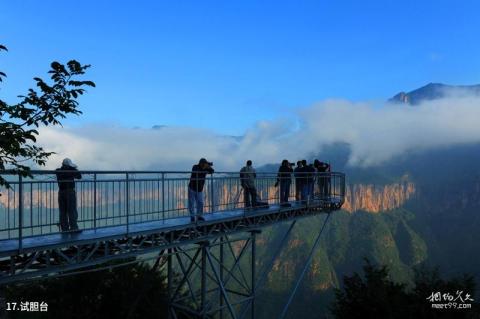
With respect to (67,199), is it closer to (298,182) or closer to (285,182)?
(285,182)

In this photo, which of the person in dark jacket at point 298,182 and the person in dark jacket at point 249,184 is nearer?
the person in dark jacket at point 249,184

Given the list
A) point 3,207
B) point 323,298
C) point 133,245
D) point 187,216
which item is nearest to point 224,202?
point 187,216

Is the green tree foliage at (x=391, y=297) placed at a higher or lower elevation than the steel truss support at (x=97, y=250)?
lower

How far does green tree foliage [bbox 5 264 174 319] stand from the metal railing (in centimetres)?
932

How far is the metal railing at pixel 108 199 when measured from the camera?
30.0ft

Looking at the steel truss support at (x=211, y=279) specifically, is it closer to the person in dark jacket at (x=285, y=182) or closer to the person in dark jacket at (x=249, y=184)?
the person in dark jacket at (x=249, y=184)

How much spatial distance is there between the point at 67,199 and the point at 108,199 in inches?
50.4

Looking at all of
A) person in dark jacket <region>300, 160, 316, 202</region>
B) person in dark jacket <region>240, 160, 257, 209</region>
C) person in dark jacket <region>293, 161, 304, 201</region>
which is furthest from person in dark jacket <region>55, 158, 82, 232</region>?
person in dark jacket <region>300, 160, 316, 202</region>

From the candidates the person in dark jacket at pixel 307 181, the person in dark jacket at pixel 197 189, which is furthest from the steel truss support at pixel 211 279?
the person in dark jacket at pixel 307 181

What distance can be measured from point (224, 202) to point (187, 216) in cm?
269

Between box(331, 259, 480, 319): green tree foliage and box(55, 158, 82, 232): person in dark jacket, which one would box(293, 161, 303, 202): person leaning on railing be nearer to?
box(331, 259, 480, 319): green tree foliage

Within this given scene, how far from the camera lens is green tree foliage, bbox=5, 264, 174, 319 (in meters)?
22.5

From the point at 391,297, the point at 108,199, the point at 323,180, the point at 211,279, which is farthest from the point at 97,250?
the point at 391,297

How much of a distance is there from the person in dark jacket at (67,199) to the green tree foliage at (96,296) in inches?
502
